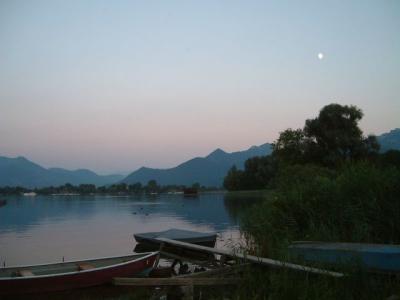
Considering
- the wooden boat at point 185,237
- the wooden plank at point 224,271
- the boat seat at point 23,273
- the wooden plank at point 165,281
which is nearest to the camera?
the wooden plank at point 165,281

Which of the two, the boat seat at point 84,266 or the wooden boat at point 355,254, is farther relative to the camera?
the boat seat at point 84,266

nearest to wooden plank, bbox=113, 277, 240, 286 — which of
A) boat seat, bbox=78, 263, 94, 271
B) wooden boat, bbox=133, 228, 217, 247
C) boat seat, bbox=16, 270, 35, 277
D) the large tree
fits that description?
boat seat, bbox=16, 270, 35, 277

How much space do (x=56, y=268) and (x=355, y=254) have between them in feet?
37.3

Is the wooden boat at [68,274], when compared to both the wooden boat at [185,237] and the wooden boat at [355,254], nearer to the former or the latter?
the wooden boat at [355,254]

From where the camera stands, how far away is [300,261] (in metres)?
10.9

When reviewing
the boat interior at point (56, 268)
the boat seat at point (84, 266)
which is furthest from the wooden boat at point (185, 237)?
the boat seat at point (84, 266)

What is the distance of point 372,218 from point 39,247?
27210 millimetres

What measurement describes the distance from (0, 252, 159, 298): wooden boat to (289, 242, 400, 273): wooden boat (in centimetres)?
743

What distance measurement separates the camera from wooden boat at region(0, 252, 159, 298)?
14.2 meters

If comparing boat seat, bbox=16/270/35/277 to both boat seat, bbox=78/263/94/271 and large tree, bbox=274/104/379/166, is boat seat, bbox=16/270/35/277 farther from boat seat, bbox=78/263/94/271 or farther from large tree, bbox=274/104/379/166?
large tree, bbox=274/104/379/166

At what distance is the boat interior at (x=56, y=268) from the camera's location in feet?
50.9

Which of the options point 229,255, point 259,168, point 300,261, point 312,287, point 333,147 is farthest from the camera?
point 259,168

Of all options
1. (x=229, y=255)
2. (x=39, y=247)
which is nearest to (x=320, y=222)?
(x=229, y=255)

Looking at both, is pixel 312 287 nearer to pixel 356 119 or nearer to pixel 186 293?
pixel 186 293
